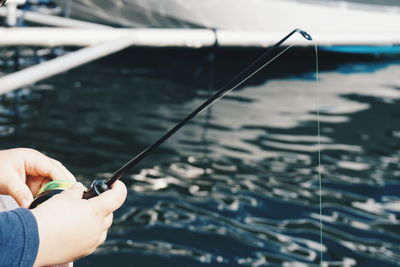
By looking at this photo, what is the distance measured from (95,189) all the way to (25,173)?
39 centimetres

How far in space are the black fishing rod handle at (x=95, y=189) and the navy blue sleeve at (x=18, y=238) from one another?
0.14 metres

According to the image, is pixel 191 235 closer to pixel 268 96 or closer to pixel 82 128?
pixel 82 128

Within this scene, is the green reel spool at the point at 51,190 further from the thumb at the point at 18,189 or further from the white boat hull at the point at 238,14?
the white boat hull at the point at 238,14

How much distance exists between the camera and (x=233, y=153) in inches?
175

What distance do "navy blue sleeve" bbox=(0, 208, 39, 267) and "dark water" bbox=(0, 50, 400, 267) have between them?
1688mm

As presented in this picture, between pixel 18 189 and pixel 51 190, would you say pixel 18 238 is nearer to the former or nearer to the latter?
pixel 51 190

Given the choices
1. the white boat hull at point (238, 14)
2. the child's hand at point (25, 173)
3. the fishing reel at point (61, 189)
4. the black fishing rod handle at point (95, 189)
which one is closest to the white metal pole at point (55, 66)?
Answer: the child's hand at point (25, 173)

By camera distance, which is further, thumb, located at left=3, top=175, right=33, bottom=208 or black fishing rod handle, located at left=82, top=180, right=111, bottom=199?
thumb, located at left=3, top=175, right=33, bottom=208

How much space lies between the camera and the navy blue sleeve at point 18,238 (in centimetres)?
124

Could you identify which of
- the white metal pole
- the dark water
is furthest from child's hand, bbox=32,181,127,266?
the white metal pole

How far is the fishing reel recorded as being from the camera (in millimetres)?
1421

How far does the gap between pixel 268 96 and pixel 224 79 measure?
79cm

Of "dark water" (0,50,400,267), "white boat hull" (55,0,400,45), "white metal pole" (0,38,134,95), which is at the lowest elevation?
"dark water" (0,50,400,267)

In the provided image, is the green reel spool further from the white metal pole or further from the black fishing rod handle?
the white metal pole
